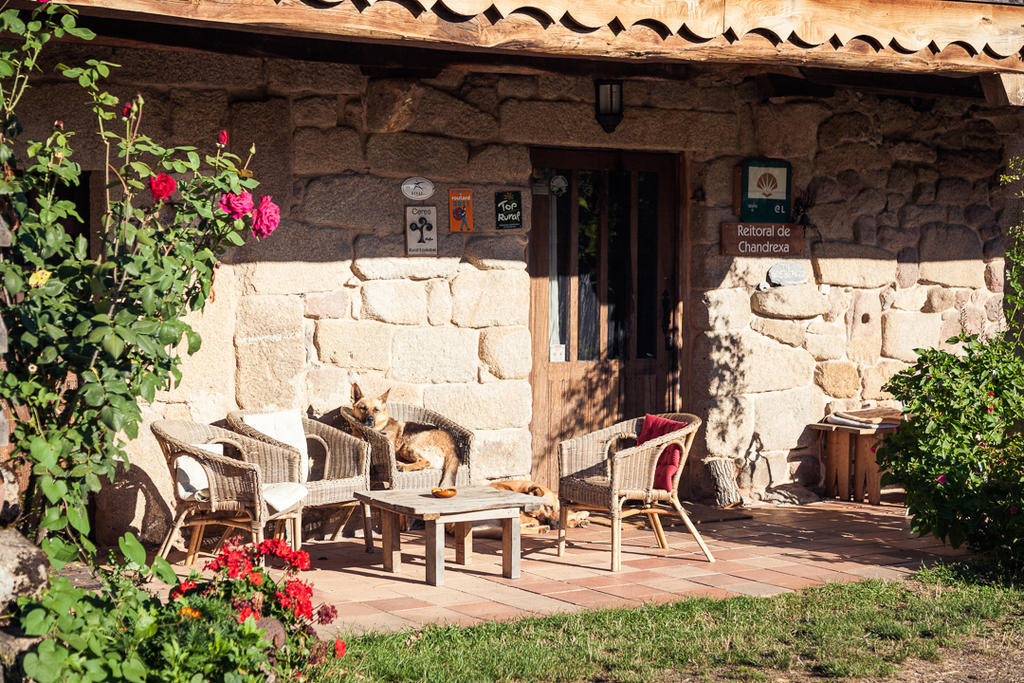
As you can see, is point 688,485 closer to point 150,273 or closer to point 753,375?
point 753,375

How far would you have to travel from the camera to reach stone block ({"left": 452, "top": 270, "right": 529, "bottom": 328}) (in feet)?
22.1

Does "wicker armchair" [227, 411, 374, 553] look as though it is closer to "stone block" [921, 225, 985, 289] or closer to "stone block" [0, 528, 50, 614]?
"stone block" [0, 528, 50, 614]

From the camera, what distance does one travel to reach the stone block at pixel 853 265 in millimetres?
7766

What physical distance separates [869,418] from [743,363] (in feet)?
2.97

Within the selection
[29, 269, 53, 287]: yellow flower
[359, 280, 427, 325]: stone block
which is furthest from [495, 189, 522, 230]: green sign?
[29, 269, 53, 287]: yellow flower

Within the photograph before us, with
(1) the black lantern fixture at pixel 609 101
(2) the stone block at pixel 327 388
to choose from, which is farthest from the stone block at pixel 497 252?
(2) the stone block at pixel 327 388

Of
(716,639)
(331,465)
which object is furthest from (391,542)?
(716,639)

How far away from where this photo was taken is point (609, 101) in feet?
22.7

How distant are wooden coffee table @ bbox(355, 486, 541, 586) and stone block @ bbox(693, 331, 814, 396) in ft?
7.27

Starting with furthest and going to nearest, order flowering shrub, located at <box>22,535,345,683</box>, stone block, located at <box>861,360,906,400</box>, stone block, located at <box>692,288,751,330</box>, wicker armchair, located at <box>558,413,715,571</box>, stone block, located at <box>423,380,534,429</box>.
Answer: stone block, located at <box>861,360,906,400</box>, stone block, located at <box>692,288,751,330</box>, stone block, located at <box>423,380,534,429</box>, wicker armchair, located at <box>558,413,715,571</box>, flowering shrub, located at <box>22,535,345,683</box>

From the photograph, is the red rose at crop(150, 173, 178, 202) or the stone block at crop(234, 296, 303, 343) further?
the stone block at crop(234, 296, 303, 343)

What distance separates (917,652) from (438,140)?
374 cm

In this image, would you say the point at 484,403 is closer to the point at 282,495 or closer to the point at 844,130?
the point at 282,495

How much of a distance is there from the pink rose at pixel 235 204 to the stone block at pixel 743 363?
4158 mm
